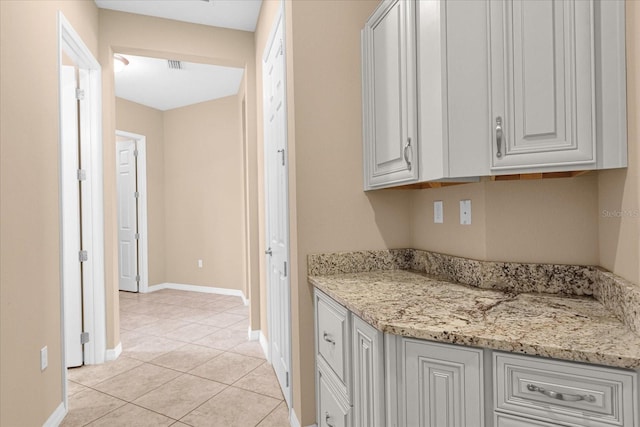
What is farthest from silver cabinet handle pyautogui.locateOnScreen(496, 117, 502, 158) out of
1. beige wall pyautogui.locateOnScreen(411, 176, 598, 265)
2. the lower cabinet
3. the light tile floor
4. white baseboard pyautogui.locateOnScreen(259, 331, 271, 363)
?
white baseboard pyautogui.locateOnScreen(259, 331, 271, 363)

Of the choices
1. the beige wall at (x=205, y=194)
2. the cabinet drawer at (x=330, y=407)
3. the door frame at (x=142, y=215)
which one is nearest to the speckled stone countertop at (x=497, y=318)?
the cabinet drawer at (x=330, y=407)

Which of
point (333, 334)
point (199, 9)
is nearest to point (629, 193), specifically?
point (333, 334)

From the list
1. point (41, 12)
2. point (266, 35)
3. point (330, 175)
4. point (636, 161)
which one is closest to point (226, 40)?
point (266, 35)

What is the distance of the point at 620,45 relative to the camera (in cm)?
113

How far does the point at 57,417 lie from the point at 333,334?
183 centimetres

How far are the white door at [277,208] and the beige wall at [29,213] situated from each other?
1316 mm

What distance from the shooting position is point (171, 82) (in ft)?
15.4

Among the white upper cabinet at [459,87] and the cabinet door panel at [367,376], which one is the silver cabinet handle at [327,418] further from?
the white upper cabinet at [459,87]

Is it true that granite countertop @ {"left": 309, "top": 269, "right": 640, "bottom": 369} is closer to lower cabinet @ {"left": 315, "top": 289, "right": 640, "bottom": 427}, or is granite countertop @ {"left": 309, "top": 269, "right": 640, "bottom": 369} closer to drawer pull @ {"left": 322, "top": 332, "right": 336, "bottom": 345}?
lower cabinet @ {"left": 315, "top": 289, "right": 640, "bottom": 427}

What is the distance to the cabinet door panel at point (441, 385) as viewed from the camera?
3.41 feet

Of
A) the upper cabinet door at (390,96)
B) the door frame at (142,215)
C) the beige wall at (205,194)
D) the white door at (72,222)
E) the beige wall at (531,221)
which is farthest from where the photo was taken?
the door frame at (142,215)

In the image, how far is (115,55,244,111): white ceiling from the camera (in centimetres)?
420

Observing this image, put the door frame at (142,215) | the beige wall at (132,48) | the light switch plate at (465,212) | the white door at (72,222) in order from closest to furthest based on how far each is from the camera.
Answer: the light switch plate at (465,212), the white door at (72,222), the beige wall at (132,48), the door frame at (142,215)

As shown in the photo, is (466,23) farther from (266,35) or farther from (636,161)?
(266,35)
